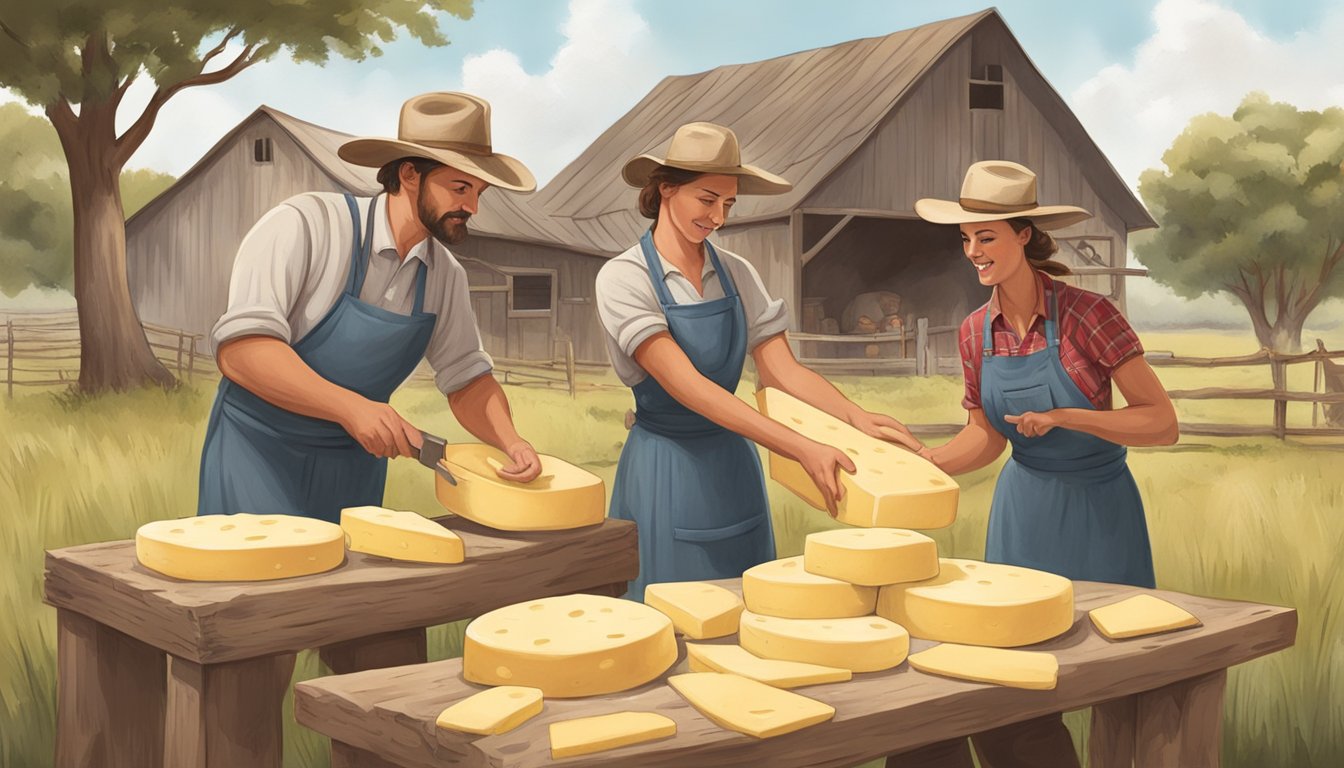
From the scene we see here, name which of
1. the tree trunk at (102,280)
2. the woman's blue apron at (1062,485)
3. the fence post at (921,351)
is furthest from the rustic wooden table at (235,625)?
the fence post at (921,351)

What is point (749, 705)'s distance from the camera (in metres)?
1.74

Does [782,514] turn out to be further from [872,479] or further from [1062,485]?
[872,479]

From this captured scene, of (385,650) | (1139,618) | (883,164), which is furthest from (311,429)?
(883,164)

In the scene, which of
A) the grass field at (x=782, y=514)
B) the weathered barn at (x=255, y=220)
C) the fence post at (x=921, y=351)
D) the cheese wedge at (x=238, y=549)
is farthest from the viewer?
the fence post at (x=921, y=351)

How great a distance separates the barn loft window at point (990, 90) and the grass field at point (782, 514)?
449 centimetres

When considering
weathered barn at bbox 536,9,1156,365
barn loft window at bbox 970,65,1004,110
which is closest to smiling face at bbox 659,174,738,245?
weathered barn at bbox 536,9,1156,365

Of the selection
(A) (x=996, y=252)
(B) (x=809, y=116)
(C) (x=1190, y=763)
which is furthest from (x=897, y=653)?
(B) (x=809, y=116)

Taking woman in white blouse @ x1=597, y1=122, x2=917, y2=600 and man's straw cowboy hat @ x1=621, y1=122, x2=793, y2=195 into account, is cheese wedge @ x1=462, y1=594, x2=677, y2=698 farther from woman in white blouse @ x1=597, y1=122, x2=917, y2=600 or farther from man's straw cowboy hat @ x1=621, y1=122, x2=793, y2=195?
man's straw cowboy hat @ x1=621, y1=122, x2=793, y2=195

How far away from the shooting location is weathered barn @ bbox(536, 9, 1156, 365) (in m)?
13.4

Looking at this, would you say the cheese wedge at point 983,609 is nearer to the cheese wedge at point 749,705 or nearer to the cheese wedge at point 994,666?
the cheese wedge at point 994,666

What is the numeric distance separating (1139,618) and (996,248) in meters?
1.28

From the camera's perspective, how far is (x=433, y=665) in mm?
1994

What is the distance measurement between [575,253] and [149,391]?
5.98 m

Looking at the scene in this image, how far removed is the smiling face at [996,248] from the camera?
3229mm
